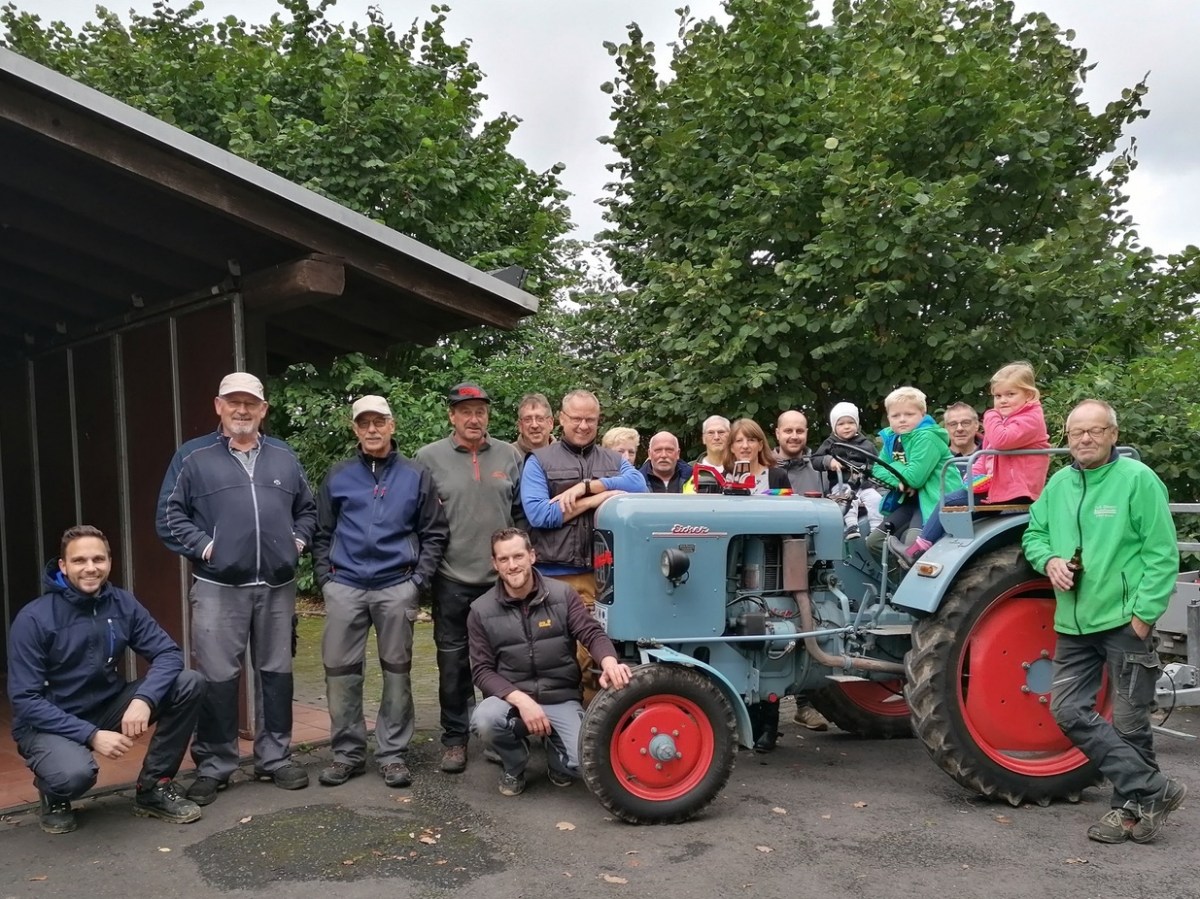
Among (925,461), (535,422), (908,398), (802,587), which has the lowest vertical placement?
(802,587)

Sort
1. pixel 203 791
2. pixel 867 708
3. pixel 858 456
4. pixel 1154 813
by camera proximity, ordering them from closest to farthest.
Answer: pixel 1154 813 → pixel 203 791 → pixel 858 456 → pixel 867 708

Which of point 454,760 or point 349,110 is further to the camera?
point 349,110

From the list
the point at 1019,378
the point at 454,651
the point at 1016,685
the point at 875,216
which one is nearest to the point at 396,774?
the point at 454,651

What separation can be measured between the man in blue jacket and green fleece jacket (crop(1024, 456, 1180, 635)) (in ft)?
11.2

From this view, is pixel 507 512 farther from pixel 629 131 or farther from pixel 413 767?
pixel 629 131

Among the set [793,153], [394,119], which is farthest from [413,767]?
[394,119]

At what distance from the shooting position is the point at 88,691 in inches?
162

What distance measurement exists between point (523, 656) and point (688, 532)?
855 mm

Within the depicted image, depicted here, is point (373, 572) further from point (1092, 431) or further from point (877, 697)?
point (1092, 431)

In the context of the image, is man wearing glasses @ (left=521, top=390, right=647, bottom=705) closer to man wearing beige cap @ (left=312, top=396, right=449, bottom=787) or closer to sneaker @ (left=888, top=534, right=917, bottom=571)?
man wearing beige cap @ (left=312, top=396, right=449, bottom=787)

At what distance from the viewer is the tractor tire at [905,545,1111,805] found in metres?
4.23

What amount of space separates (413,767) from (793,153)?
21.3ft

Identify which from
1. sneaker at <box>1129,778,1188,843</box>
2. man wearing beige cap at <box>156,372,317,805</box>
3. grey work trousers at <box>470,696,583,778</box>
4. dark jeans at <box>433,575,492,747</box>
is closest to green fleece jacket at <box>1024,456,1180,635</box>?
sneaker at <box>1129,778,1188,843</box>

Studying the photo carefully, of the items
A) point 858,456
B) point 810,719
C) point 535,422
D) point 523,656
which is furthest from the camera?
point 810,719
